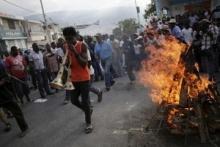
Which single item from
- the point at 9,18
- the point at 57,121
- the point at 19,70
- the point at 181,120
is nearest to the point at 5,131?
the point at 57,121

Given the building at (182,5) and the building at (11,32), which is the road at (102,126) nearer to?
the building at (182,5)

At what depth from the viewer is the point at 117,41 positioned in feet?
50.4

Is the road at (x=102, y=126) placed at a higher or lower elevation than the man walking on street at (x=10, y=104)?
lower

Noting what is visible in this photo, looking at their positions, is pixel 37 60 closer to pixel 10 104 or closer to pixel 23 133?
pixel 10 104

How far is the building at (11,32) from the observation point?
37172 mm

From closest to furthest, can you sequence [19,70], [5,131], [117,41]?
[5,131] < [19,70] < [117,41]

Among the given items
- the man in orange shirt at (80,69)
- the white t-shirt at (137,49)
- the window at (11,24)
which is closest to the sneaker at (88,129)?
the man in orange shirt at (80,69)

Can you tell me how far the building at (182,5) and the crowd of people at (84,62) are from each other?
848cm

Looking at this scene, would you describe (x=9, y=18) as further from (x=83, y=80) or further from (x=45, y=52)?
(x=83, y=80)

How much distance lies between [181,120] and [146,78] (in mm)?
7259

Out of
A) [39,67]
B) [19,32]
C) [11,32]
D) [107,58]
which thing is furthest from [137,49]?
[19,32]

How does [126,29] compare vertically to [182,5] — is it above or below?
below

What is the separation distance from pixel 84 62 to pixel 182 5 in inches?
709

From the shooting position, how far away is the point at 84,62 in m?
6.80
